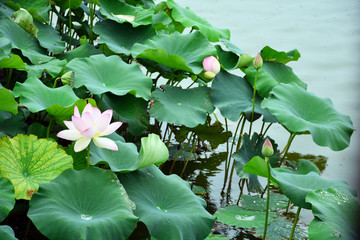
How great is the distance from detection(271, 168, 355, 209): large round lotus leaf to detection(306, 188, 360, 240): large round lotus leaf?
4 centimetres

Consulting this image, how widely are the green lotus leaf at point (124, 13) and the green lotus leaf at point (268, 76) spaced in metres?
0.47

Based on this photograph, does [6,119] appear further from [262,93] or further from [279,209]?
[279,209]

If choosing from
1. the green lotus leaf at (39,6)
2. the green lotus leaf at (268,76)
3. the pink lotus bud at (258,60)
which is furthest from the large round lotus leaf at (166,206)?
the green lotus leaf at (39,6)

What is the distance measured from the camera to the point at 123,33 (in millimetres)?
1939

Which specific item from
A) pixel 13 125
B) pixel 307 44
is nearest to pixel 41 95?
pixel 13 125

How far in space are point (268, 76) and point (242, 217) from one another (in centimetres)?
54

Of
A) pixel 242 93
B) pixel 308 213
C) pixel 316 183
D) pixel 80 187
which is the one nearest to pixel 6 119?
pixel 80 187

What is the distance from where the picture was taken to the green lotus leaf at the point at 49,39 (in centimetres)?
178

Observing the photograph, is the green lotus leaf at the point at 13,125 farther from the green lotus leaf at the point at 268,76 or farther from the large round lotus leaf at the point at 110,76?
the green lotus leaf at the point at 268,76

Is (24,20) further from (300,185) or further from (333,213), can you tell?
(333,213)

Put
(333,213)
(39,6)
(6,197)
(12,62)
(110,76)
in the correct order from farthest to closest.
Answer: (39,6) → (110,76) → (12,62) → (333,213) → (6,197)

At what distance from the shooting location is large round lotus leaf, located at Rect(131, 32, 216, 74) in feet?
5.45

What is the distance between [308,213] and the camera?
5.76ft

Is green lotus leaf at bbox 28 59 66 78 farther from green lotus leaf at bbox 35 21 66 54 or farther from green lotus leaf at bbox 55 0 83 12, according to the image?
green lotus leaf at bbox 55 0 83 12
